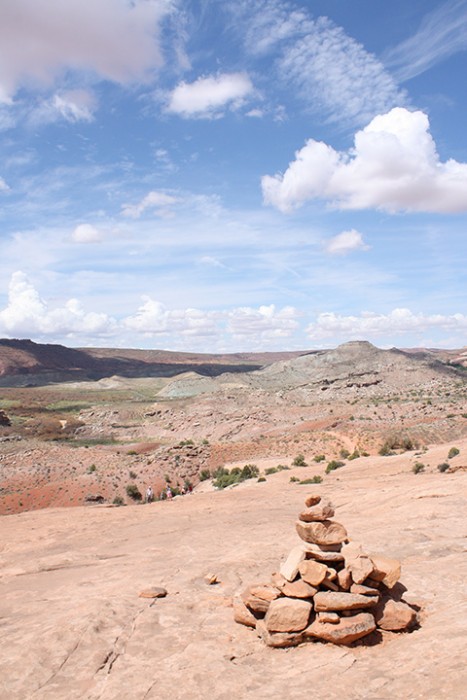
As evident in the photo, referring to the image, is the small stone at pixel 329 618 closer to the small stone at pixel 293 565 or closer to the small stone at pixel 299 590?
the small stone at pixel 299 590

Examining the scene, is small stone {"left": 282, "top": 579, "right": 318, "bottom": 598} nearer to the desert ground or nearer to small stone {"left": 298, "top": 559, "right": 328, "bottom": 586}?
small stone {"left": 298, "top": 559, "right": 328, "bottom": 586}

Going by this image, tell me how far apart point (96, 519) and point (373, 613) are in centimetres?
1521

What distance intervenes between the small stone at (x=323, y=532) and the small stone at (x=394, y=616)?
124 cm

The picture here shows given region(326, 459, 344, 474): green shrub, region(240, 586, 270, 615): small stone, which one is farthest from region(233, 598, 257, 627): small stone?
region(326, 459, 344, 474): green shrub

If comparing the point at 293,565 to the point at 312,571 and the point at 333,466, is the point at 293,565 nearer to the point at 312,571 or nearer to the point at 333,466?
the point at 312,571

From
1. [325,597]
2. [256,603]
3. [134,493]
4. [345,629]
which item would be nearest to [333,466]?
[134,493]

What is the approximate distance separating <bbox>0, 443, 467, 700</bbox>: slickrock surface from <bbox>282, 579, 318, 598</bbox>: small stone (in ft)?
1.66

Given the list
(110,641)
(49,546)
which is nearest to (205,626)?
(110,641)

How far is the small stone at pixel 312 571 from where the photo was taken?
8289 millimetres

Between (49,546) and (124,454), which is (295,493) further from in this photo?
(124,454)

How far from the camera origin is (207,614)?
9.61 m

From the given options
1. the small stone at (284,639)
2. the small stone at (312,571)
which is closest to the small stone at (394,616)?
the small stone at (312,571)

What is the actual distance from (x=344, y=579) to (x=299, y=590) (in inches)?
27.8

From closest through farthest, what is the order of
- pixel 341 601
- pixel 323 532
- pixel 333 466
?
pixel 341 601, pixel 323 532, pixel 333 466
